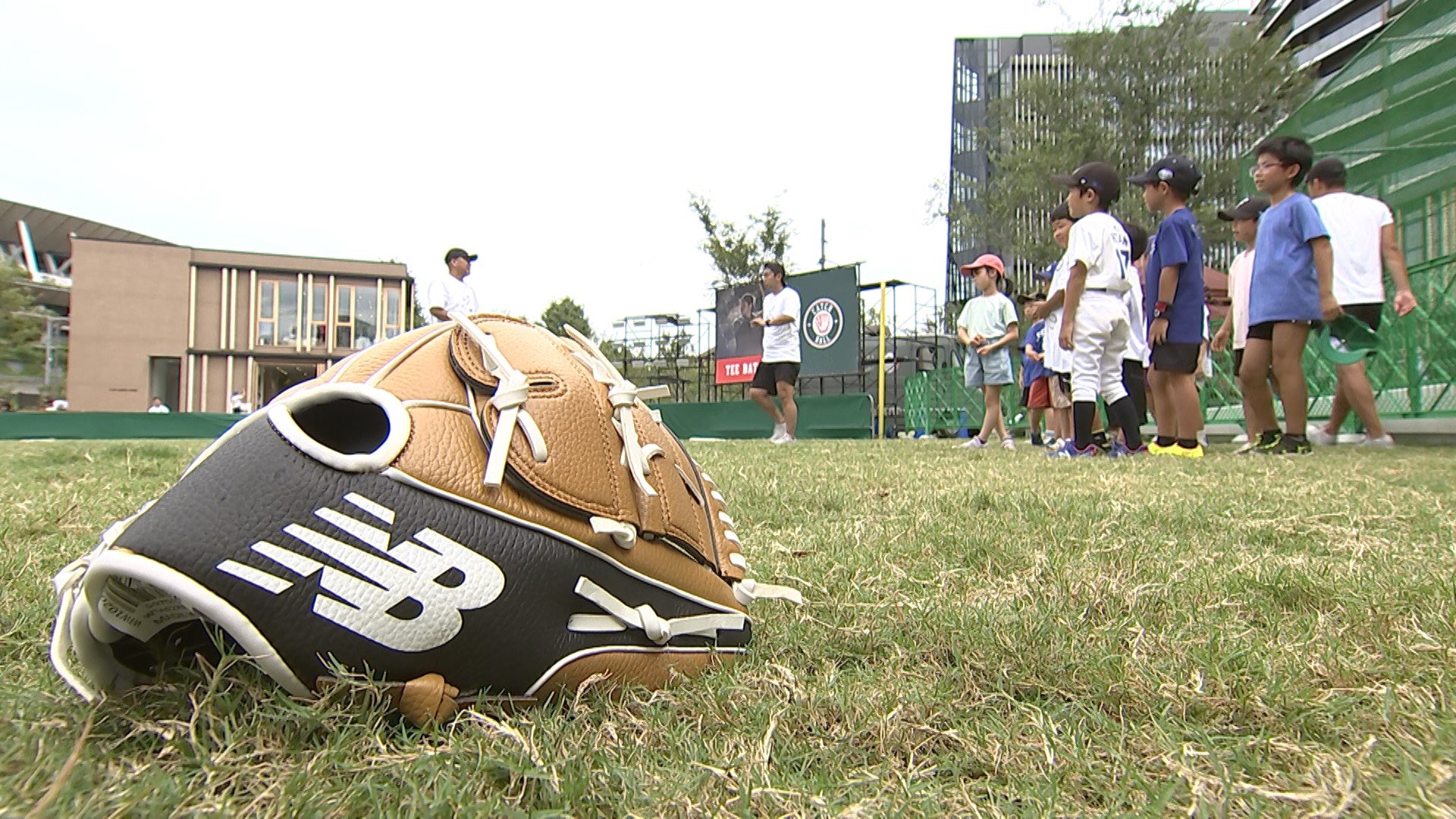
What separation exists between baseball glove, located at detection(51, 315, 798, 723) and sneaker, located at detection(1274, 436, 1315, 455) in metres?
5.57

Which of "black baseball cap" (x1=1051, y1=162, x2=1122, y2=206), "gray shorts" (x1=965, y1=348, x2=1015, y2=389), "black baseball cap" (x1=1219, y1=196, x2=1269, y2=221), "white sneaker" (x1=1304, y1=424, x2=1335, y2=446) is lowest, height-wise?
"white sneaker" (x1=1304, y1=424, x2=1335, y2=446)

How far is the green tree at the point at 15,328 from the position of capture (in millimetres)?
31031

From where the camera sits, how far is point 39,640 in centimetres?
126

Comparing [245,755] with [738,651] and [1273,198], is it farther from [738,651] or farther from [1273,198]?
[1273,198]

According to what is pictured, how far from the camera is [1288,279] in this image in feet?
16.6

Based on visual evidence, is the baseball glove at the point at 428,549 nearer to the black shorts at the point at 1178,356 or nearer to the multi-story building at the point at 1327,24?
the black shorts at the point at 1178,356

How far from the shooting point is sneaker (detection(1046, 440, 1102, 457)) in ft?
17.8

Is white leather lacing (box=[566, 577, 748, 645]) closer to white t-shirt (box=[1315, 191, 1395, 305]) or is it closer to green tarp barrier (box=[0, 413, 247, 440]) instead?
white t-shirt (box=[1315, 191, 1395, 305])

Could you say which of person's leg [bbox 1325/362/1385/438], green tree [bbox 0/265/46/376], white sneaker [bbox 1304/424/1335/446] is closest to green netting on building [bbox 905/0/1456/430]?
white sneaker [bbox 1304/424/1335/446]

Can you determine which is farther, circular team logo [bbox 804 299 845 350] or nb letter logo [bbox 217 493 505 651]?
circular team logo [bbox 804 299 845 350]

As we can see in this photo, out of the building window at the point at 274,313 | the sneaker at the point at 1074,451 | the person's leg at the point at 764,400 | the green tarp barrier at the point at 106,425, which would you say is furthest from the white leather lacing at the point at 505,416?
the building window at the point at 274,313

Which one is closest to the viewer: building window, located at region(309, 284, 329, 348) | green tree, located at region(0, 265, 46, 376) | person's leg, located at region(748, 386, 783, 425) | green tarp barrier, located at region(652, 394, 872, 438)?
person's leg, located at region(748, 386, 783, 425)

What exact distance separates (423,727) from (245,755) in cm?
18

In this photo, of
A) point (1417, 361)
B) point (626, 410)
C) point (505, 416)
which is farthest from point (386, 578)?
point (1417, 361)
